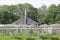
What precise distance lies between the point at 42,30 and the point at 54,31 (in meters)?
1.12

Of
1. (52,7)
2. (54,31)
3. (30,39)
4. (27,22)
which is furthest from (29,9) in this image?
(30,39)

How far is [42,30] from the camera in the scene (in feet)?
53.8

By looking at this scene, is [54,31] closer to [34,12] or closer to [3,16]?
[3,16]

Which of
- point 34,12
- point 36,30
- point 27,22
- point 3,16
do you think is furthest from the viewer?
point 34,12

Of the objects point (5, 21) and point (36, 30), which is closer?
point (36, 30)

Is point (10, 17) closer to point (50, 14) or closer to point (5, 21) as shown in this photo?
point (5, 21)

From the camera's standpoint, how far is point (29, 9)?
5297 centimetres

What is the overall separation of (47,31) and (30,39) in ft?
17.7

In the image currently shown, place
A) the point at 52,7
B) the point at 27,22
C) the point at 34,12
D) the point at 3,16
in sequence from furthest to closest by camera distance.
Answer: the point at 34,12, the point at 52,7, the point at 3,16, the point at 27,22

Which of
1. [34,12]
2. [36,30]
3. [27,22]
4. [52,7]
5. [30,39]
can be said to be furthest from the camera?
[34,12]

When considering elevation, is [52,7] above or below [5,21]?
above

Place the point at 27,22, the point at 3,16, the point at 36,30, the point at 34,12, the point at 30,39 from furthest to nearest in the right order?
the point at 34,12, the point at 3,16, the point at 27,22, the point at 36,30, the point at 30,39

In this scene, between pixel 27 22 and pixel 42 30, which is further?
pixel 27 22

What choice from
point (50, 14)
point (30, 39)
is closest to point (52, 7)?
point (50, 14)
